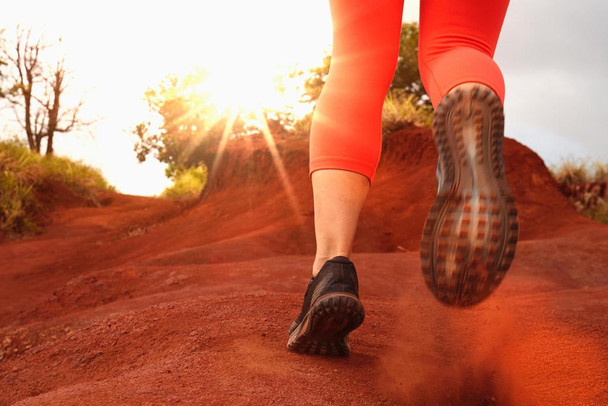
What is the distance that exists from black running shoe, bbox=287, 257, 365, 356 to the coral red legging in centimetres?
32

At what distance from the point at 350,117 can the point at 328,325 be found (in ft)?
2.08

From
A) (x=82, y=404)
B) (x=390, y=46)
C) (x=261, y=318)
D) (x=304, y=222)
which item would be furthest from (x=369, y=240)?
(x=82, y=404)

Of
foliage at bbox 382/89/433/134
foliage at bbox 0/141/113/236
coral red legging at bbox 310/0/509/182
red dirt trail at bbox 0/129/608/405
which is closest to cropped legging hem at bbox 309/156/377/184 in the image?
coral red legging at bbox 310/0/509/182

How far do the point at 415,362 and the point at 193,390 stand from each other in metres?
0.79

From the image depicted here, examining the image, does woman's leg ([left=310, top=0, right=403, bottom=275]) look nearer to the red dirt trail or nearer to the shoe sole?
the shoe sole

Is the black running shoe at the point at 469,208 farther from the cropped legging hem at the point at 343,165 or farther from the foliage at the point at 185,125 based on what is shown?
the foliage at the point at 185,125

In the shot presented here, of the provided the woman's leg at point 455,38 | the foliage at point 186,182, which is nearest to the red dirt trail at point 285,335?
the woman's leg at point 455,38

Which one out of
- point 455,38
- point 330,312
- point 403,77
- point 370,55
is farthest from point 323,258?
point 403,77

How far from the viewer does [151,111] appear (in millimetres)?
17672

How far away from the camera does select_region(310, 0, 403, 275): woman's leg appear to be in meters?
1.75

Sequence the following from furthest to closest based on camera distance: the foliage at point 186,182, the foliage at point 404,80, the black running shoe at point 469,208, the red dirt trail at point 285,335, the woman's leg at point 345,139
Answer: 1. the foliage at point 186,182
2. the foliage at point 404,80
3. the woman's leg at point 345,139
4. the red dirt trail at point 285,335
5. the black running shoe at point 469,208

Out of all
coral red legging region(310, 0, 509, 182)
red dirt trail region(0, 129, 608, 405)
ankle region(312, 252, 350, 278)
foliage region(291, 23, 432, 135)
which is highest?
foliage region(291, 23, 432, 135)

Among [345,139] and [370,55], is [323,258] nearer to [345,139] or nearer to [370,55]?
[345,139]

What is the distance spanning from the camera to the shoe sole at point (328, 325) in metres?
1.62
